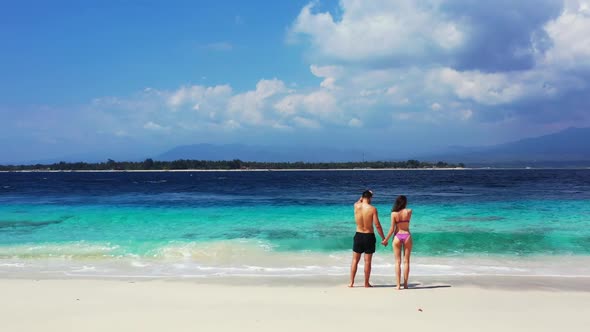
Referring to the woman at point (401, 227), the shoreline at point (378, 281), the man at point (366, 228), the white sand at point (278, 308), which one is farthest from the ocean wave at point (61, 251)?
the woman at point (401, 227)

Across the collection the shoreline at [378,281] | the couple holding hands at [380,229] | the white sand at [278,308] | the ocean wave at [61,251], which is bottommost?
the ocean wave at [61,251]

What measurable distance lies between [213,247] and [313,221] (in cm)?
689

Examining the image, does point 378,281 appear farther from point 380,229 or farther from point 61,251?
point 61,251

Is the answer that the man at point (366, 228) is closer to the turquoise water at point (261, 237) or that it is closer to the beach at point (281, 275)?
the beach at point (281, 275)

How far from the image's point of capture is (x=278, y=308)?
738cm

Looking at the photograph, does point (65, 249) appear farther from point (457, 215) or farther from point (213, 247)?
point (457, 215)

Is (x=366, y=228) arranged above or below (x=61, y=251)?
above

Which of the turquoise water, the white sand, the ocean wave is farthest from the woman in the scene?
the ocean wave

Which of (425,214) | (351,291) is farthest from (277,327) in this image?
(425,214)

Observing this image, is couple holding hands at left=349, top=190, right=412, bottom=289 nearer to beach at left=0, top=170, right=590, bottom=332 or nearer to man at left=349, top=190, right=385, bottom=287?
man at left=349, top=190, right=385, bottom=287

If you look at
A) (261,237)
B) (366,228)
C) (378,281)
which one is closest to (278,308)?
(366,228)

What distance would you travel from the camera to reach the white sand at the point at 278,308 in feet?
21.5

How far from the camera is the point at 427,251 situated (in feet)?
44.7

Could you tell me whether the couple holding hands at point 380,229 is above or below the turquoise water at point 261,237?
above
